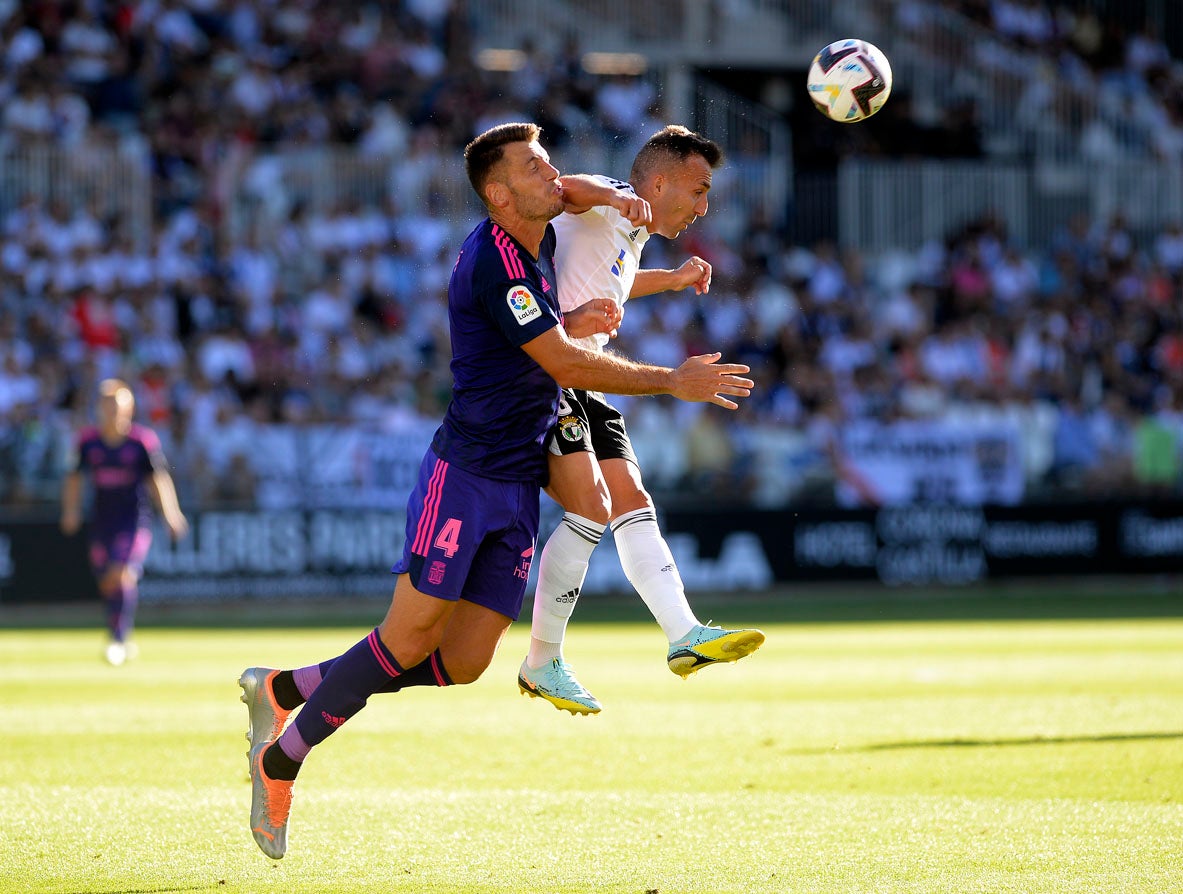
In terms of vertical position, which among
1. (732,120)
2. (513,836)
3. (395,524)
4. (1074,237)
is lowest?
(395,524)

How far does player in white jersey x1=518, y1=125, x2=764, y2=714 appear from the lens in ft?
23.6

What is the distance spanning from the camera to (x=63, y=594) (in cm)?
2141

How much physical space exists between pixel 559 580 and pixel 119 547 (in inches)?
370

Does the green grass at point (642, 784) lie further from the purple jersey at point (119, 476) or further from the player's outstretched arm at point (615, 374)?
the player's outstretched arm at point (615, 374)

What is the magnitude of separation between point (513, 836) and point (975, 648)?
10.3 m

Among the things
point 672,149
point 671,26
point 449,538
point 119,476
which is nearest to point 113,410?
point 119,476

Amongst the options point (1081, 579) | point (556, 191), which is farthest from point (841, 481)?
point (556, 191)

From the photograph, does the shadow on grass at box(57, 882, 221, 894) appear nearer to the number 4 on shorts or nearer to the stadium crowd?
the number 4 on shorts

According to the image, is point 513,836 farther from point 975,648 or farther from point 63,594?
point 63,594

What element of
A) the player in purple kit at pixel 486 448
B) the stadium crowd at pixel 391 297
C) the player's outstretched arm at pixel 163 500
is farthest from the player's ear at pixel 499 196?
the stadium crowd at pixel 391 297

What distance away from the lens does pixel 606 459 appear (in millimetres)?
A: 7539

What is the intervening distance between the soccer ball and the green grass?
3360 millimetres

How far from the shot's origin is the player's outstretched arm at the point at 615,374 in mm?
6508

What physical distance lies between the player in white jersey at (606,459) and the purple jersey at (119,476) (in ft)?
30.3
